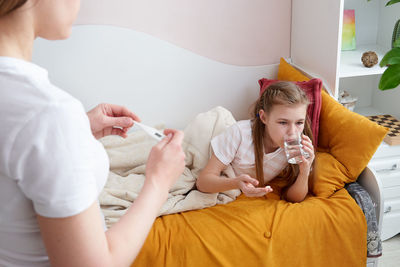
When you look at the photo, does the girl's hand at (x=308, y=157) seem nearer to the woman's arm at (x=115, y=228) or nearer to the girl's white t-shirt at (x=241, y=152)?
the girl's white t-shirt at (x=241, y=152)

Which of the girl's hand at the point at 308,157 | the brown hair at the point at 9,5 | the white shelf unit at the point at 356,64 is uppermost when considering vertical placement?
the brown hair at the point at 9,5

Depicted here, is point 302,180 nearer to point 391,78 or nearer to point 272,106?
point 272,106

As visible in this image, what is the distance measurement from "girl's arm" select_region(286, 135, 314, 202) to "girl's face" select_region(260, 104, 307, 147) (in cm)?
8

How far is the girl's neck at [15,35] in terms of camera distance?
542 mm

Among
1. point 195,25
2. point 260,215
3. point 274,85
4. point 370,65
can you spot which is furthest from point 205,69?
point 260,215

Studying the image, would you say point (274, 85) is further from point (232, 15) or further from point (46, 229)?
Result: point (46, 229)

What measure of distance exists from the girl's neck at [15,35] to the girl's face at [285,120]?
117 cm

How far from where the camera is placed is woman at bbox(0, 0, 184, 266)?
515mm

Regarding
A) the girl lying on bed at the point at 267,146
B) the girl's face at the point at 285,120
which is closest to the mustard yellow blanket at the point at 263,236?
the girl lying on bed at the point at 267,146

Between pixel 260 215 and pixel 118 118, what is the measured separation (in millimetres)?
798

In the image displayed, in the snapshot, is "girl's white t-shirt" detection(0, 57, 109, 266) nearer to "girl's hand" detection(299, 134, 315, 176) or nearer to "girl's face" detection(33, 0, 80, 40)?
"girl's face" detection(33, 0, 80, 40)

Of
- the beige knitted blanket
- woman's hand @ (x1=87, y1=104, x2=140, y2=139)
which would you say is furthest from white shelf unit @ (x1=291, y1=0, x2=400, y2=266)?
woman's hand @ (x1=87, y1=104, x2=140, y2=139)

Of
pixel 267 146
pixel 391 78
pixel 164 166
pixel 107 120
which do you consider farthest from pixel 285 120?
pixel 164 166

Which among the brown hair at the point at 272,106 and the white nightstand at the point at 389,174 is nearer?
the brown hair at the point at 272,106
